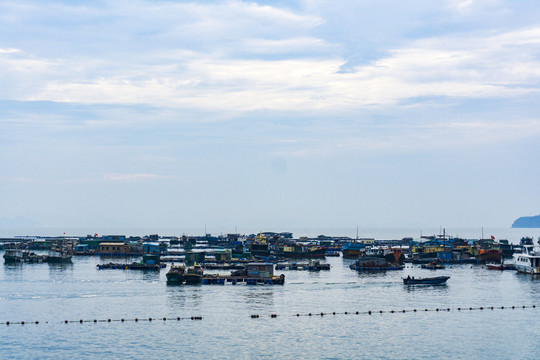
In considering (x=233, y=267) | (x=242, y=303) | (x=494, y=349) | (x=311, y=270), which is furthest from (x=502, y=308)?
(x=233, y=267)

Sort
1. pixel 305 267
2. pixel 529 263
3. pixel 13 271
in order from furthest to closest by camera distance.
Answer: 1. pixel 305 267
2. pixel 13 271
3. pixel 529 263

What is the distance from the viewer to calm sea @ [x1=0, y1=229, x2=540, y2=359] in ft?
198

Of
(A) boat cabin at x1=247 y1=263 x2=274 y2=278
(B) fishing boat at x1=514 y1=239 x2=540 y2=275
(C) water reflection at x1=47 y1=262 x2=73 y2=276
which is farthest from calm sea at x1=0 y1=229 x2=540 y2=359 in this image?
(C) water reflection at x1=47 y1=262 x2=73 y2=276

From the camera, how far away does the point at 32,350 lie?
60.1m

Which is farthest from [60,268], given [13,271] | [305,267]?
[305,267]

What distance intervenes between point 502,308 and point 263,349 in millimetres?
39266

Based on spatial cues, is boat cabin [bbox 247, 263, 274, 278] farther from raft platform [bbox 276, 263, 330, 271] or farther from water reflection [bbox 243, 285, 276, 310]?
raft platform [bbox 276, 263, 330, 271]

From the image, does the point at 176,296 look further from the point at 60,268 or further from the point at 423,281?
the point at 60,268

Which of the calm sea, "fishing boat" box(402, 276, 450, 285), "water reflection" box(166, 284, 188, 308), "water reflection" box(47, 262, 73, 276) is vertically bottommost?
the calm sea

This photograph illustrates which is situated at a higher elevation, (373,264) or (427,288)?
(373,264)

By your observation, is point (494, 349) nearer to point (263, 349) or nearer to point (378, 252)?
point (263, 349)

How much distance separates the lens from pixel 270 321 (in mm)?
74375

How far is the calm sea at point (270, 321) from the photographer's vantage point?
60.5 metres

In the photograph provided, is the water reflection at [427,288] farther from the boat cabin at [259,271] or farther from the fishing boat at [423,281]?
the boat cabin at [259,271]
